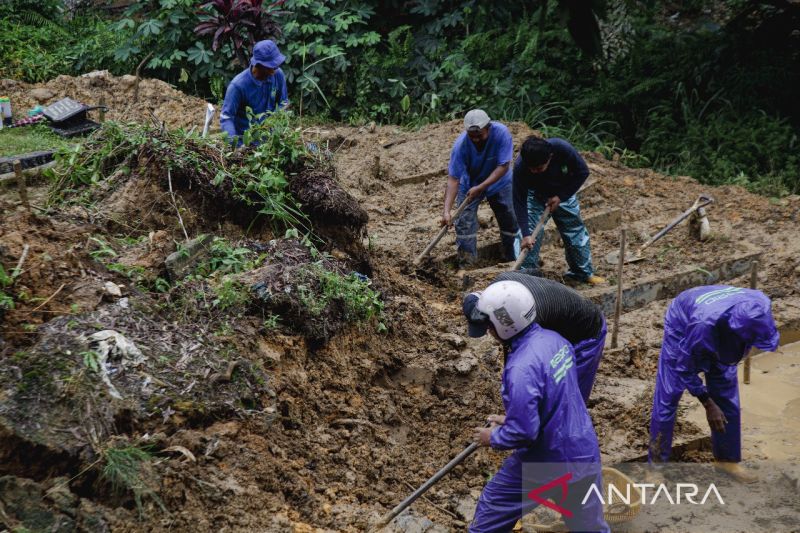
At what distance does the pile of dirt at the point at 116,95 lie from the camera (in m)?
10.1

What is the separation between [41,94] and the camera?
10.2 m

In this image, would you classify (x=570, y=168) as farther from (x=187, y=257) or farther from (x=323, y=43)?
(x=323, y=43)

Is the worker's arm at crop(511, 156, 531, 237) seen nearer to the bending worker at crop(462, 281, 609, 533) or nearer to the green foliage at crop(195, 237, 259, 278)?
the green foliage at crop(195, 237, 259, 278)

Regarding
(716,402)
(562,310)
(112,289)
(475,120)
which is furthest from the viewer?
(475,120)

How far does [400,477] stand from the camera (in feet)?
16.2

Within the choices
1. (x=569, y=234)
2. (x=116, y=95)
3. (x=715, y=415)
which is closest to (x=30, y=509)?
(x=715, y=415)

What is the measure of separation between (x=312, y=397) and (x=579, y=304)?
5.82ft

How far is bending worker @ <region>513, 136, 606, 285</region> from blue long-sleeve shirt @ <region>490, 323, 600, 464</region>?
2898mm

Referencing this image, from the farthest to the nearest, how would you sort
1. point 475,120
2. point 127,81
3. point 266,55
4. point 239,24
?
point 127,81 < point 239,24 < point 475,120 < point 266,55

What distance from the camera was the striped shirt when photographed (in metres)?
4.48

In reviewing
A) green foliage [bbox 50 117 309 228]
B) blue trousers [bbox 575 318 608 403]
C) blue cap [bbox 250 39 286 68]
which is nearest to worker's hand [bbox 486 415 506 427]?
blue trousers [bbox 575 318 608 403]

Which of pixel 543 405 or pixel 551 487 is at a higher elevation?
pixel 543 405

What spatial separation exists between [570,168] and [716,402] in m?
2.55

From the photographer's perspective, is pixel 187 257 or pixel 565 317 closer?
pixel 565 317
